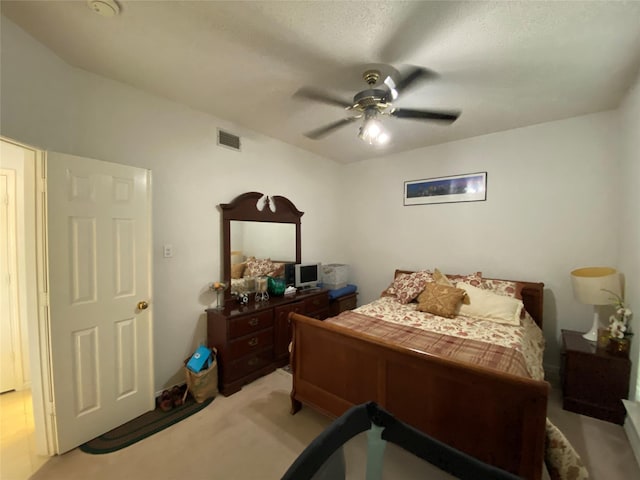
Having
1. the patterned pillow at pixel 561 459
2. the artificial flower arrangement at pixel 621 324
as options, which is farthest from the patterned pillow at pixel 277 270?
the artificial flower arrangement at pixel 621 324

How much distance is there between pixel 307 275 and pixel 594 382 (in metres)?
2.86

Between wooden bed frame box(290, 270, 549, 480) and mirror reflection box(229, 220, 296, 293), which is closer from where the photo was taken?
wooden bed frame box(290, 270, 549, 480)

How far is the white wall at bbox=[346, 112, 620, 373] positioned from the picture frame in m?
0.06

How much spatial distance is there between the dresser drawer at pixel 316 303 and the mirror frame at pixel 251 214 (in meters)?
0.58

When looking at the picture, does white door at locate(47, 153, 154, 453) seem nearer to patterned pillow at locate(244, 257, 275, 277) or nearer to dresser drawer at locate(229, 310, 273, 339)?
dresser drawer at locate(229, 310, 273, 339)

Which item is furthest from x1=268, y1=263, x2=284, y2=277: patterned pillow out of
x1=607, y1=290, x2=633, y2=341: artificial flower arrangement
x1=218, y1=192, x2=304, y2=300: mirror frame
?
x1=607, y1=290, x2=633, y2=341: artificial flower arrangement

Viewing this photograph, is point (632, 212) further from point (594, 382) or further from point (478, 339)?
point (478, 339)

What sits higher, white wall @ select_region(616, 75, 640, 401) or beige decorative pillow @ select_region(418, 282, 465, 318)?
white wall @ select_region(616, 75, 640, 401)

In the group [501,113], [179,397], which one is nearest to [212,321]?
[179,397]

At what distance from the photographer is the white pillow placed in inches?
97.3

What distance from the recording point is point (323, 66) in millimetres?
1878

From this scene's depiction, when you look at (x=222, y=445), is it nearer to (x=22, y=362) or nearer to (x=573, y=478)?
(x=573, y=478)

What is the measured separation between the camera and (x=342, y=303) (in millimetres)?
3785

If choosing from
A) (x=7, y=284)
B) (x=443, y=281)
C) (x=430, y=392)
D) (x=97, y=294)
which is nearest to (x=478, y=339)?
(x=430, y=392)
